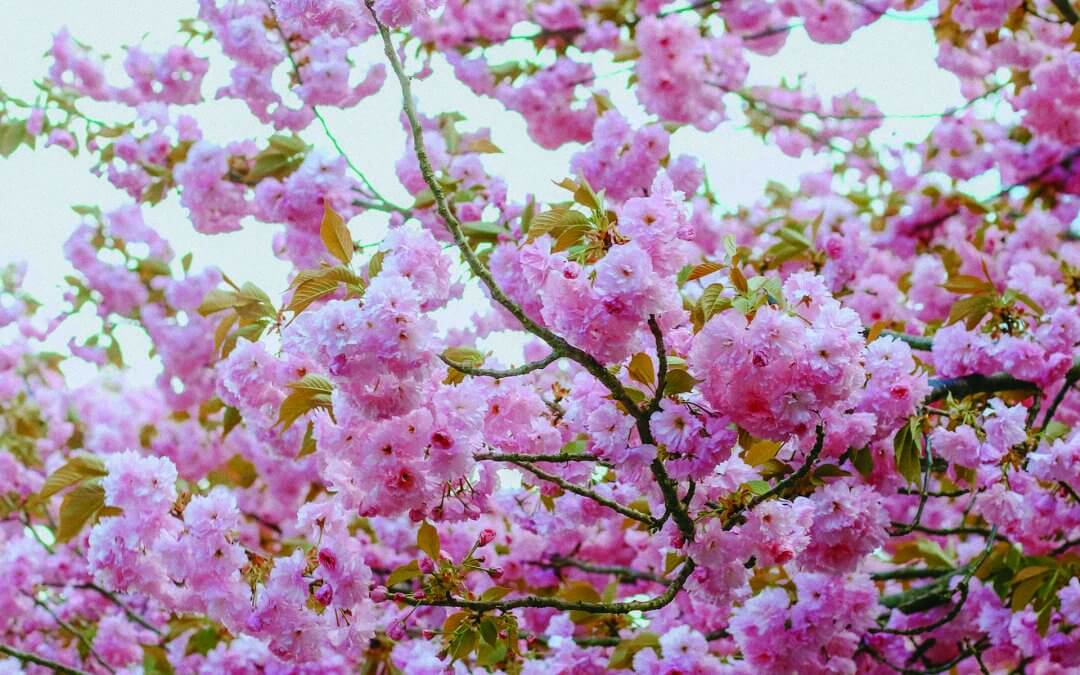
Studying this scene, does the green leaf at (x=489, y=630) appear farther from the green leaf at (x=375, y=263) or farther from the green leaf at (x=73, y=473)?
the green leaf at (x=73, y=473)

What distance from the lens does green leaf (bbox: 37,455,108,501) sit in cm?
247

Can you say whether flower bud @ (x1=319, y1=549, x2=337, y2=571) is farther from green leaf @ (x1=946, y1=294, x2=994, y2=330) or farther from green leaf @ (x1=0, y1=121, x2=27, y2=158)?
green leaf @ (x1=0, y1=121, x2=27, y2=158)

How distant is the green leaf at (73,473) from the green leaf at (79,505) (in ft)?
0.10

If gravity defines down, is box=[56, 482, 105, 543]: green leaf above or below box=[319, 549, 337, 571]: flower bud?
above

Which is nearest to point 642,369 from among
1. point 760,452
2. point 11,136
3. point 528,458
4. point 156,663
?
point 528,458

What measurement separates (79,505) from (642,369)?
142cm

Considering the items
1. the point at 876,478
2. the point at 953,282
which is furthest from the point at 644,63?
the point at 876,478

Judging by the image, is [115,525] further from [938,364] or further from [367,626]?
[938,364]

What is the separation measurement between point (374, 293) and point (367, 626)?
84cm

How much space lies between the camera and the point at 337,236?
1835 mm

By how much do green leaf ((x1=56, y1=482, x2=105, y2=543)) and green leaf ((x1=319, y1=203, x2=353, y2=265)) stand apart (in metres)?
1.02

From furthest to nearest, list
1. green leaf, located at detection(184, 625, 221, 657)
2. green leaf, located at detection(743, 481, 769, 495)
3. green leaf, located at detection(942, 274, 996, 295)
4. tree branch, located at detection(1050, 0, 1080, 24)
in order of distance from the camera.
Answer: tree branch, located at detection(1050, 0, 1080, 24), green leaf, located at detection(184, 625, 221, 657), green leaf, located at detection(942, 274, 996, 295), green leaf, located at detection(743, 481, 769, 495)

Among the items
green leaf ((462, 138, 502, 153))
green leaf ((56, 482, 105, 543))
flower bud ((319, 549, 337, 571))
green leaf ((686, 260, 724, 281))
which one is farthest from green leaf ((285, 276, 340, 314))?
green leaf ((462, 138, 502, 153))

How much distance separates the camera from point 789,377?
168cm
